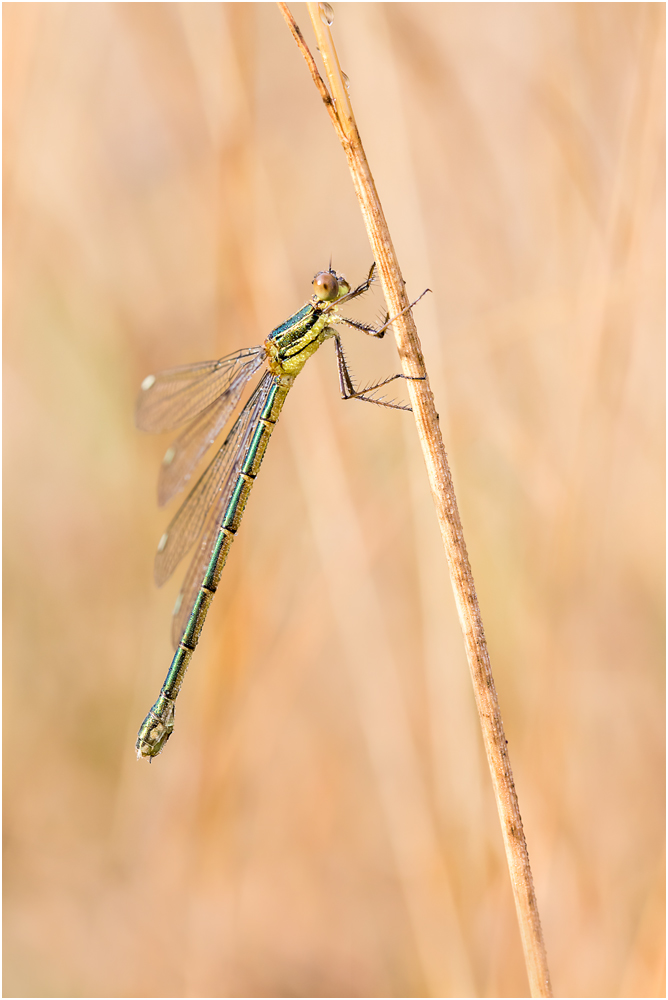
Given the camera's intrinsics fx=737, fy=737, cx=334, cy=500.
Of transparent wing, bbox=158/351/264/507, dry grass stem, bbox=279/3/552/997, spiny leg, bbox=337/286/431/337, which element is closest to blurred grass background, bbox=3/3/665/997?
spiny leg, bbox=337/286/431/337

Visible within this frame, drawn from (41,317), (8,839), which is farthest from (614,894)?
(41,317)

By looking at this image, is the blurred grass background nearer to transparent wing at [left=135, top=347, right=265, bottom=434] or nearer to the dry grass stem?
transparent wing at [left=135, top=347, right=265, bottom=434]

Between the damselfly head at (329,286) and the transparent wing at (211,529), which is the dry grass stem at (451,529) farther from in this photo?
the transparent wing at (211,529)

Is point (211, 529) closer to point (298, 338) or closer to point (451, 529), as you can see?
point (298, 338)

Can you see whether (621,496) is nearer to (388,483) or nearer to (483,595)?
(483,595)

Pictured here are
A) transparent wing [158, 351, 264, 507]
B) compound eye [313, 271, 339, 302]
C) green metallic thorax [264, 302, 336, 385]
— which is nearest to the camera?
compound eye [313, 271, 339, 302]

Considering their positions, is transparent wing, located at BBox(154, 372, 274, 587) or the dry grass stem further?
transparent wing, located at BBox(154, 372, 274, 587)

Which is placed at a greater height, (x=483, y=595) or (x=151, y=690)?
(x=483, y=595)
